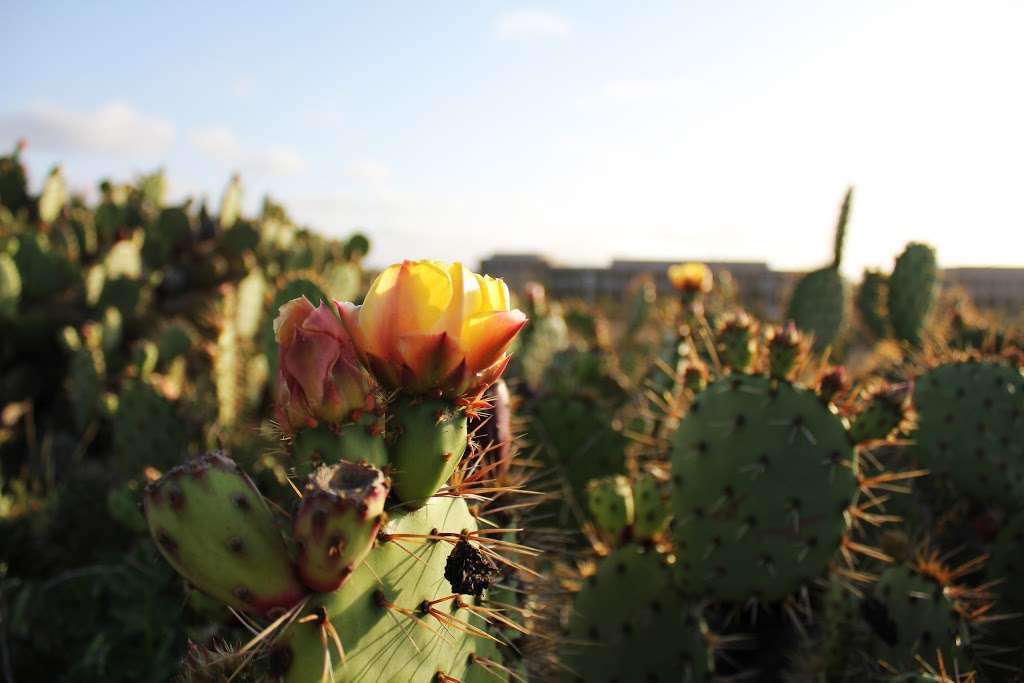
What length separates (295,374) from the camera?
3.12ft

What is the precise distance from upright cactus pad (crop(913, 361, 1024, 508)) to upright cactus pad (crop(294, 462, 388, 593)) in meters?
2.36

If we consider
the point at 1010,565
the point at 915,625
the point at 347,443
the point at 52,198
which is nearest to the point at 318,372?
the point at 347,443

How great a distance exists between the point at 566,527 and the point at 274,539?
2283 mm

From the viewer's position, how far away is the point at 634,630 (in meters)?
1.96

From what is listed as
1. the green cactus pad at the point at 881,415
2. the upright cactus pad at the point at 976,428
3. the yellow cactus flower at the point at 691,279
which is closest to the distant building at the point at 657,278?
the yellow cactus flower at the point at 691,279

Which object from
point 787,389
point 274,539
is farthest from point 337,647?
point 787,389

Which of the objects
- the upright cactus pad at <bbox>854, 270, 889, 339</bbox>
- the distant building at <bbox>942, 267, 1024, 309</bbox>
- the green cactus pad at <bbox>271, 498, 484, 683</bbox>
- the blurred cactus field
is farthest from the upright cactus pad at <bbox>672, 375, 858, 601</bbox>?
the distant building at <bbox>942, 267, 1024, 309</bbox>

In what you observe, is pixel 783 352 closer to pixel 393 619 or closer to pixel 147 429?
pixel 393 619

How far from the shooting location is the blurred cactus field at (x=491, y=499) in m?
0.93

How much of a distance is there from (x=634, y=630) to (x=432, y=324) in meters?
1.32

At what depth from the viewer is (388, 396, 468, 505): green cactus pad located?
0.99 metres

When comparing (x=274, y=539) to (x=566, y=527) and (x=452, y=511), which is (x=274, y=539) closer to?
(x=452, y=511)

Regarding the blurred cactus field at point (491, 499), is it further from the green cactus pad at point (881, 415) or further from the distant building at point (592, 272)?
the distant building at point (592, 272)

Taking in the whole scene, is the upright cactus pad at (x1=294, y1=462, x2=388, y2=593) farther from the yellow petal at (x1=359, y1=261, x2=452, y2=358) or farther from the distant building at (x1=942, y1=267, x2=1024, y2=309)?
the distant building at (x1=942, y1=267, x2=1024, y2=309)
